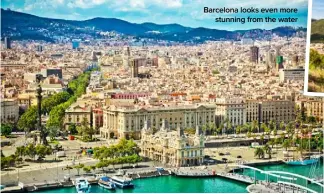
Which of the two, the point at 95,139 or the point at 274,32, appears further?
the point at 274,32

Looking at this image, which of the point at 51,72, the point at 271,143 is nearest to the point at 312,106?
the point at 271,143

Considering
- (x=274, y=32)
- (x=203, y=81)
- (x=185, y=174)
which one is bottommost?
(x=185, y=174)

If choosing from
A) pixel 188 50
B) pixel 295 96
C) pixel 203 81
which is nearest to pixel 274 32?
pixel 188 50

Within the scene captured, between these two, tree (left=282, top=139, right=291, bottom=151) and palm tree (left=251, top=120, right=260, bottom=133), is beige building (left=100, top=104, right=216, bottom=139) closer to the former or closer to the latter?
palm tree (left=251, top=120, right=260, bottom=133)

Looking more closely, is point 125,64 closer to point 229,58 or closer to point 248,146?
point 229,58

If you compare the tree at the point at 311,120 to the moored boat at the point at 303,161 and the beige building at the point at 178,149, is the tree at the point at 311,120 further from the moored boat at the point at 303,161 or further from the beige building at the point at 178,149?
the beige building at the point at 178,149
